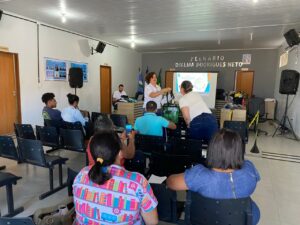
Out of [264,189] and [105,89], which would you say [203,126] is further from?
[105,89]

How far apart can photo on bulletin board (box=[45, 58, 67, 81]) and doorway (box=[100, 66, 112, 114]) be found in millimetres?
2009

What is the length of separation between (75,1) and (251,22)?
4.15 meters

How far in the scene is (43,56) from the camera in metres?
6.42

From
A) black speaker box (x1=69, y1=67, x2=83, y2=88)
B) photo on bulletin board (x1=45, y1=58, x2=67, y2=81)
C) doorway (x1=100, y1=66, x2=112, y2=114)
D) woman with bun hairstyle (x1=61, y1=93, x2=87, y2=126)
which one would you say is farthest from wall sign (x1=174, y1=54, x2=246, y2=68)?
woman with bun hairstyle (x1=61, y1=93, x2=87, y2=126)

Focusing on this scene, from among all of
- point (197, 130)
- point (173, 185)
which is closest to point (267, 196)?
point (197, 130)

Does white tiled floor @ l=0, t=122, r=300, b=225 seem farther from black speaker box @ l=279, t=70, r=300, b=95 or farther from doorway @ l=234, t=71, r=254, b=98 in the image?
doorway @ l=234, t=71, r=254, b=98

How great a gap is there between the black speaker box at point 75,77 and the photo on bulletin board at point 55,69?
278mm

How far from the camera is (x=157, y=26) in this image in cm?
644

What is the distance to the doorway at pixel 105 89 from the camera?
29.8ft

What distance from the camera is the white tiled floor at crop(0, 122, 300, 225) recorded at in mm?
2586

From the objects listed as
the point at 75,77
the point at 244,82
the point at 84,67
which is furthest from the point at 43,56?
the point at 244,82

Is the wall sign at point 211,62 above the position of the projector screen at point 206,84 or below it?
above

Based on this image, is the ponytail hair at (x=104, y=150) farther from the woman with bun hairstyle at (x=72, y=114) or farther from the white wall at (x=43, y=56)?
the white wall at (x=43, y=56)

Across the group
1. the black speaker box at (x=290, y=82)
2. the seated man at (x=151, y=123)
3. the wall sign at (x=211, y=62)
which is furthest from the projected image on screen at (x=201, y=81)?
the seated man at (x=151, y=123)
